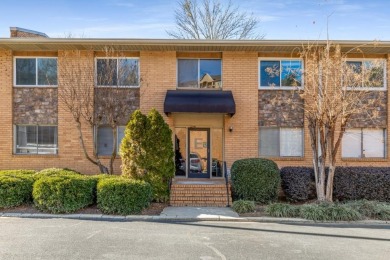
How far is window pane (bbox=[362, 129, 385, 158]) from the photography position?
14.3m

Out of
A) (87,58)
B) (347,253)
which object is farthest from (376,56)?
(87,58)

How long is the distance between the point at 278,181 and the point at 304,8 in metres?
6.95

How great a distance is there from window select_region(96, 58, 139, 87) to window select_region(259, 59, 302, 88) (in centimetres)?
553

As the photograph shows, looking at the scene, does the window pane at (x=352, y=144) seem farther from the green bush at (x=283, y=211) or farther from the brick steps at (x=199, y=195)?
the brick steps at (x=199, y=195)

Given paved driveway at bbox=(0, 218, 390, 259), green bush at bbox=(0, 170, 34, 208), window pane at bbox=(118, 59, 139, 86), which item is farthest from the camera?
window pane at bbox=(118, 59, 139, 86)

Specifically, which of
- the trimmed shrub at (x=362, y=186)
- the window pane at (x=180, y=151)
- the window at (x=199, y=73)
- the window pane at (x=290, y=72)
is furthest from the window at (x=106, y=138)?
the trimmed shrub at (x=362, y=186)

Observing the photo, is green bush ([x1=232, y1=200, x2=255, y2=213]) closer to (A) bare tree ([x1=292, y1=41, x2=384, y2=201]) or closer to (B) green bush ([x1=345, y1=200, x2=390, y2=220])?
(A) bare tree ([x1=292, y1=41, x2=384, y2=201])

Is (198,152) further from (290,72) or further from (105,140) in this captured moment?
(290,72)

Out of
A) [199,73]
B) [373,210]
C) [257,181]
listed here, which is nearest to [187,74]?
[199,73]

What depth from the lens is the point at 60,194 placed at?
10.2 m

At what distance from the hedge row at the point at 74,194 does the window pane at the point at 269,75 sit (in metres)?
7.11

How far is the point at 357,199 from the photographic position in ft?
39.7

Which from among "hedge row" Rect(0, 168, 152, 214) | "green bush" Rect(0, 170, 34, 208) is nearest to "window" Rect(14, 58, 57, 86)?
"green bush" Rect(0, 170, 34, 208)

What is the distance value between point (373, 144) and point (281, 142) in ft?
13.0
